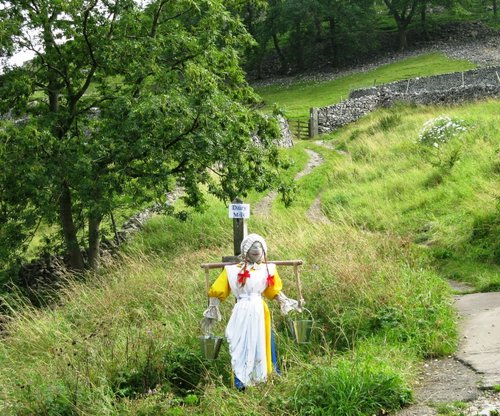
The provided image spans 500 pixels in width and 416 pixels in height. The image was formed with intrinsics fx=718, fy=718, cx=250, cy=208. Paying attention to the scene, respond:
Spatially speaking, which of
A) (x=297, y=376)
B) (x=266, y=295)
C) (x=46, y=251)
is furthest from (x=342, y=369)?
(x=46, y=251)

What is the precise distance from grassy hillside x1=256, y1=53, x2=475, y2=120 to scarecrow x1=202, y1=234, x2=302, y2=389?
35073mm

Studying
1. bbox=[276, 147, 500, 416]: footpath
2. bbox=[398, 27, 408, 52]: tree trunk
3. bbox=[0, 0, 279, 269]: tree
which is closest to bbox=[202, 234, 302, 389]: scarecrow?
bbox=[276, 147, 500, 416]: footpath

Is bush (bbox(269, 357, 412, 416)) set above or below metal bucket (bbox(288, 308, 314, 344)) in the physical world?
below

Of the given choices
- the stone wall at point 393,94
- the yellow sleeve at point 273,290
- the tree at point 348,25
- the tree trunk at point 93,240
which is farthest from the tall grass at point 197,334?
the tree at point 348,25

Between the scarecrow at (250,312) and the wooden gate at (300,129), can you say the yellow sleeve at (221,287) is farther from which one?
the wooden gate at (300,129)

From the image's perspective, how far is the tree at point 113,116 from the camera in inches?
572

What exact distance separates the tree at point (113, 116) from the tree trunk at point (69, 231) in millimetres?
27

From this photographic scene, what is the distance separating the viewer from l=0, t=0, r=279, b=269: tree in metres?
14.5

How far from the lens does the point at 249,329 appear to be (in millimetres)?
→ 7938

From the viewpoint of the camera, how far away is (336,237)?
1214 centimetres

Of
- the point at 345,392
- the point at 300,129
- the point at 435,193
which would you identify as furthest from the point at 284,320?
the point at 300,129

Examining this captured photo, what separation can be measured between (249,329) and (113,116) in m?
8.38

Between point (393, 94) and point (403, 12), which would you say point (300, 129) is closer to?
point (393, 94)

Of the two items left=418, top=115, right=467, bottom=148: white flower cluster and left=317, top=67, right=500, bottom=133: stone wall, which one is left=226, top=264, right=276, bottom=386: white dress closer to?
left=418, top=115, right=467, bottom=148: white flower cluster
